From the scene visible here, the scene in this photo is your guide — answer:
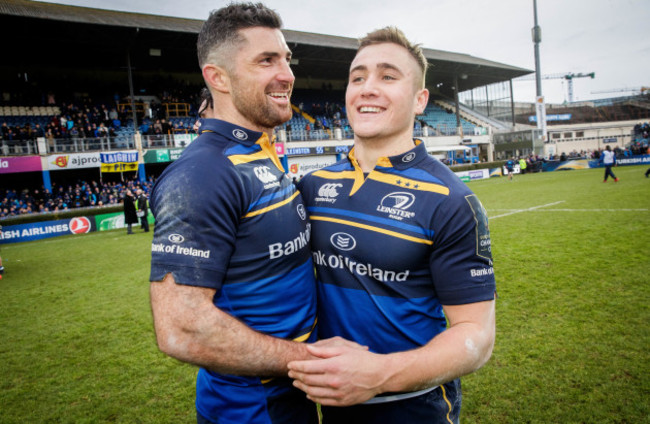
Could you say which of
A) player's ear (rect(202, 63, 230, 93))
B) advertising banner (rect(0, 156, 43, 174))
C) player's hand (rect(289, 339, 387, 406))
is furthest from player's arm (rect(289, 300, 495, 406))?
A: advertising banner (rect(0, 156, 43, 174))

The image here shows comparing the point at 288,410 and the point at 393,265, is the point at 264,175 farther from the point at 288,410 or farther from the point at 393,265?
the point at 288,410

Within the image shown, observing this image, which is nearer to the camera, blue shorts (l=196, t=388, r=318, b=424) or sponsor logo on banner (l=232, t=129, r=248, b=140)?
blue shorts (l=196, t=388, r=318, b=424)

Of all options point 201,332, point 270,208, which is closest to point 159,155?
point 270,208

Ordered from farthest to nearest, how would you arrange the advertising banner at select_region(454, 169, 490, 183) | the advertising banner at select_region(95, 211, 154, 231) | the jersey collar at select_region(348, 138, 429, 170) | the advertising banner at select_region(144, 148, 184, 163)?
the advertising banner at select_region(454, 169, 490, 183)
the advertising banner at select_region(144, 148, 184, 163)
the advertising banner at select_region(95, 211, 154, 231)
the jersey collar at select_region(348, 138, 429, 170)

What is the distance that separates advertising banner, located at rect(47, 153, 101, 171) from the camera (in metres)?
22.5

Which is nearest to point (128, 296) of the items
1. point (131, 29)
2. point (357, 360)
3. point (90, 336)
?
point (90, 336)

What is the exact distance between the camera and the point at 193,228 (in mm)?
1416

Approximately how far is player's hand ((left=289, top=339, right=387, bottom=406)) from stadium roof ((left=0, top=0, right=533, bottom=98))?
1085 inches

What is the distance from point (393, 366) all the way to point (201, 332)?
2.42 ft

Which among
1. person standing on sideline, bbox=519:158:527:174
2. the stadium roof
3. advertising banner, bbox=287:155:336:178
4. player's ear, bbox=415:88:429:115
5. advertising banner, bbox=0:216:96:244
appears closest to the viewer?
player's ear, bbox=415:88:429:115

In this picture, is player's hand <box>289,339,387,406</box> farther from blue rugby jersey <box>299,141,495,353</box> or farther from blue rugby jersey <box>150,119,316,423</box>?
blue rugby jersey <box>299,141,495,353</box>

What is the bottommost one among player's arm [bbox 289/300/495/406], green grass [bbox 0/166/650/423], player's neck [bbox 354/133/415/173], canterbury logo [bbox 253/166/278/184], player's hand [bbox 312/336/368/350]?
green grass [bbox 0/166/650/423]

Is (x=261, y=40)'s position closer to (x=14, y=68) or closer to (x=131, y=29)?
(x=131, y=29)

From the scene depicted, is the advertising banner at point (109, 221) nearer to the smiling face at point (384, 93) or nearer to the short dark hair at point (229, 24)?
the short dark hair at point (229, 24)
